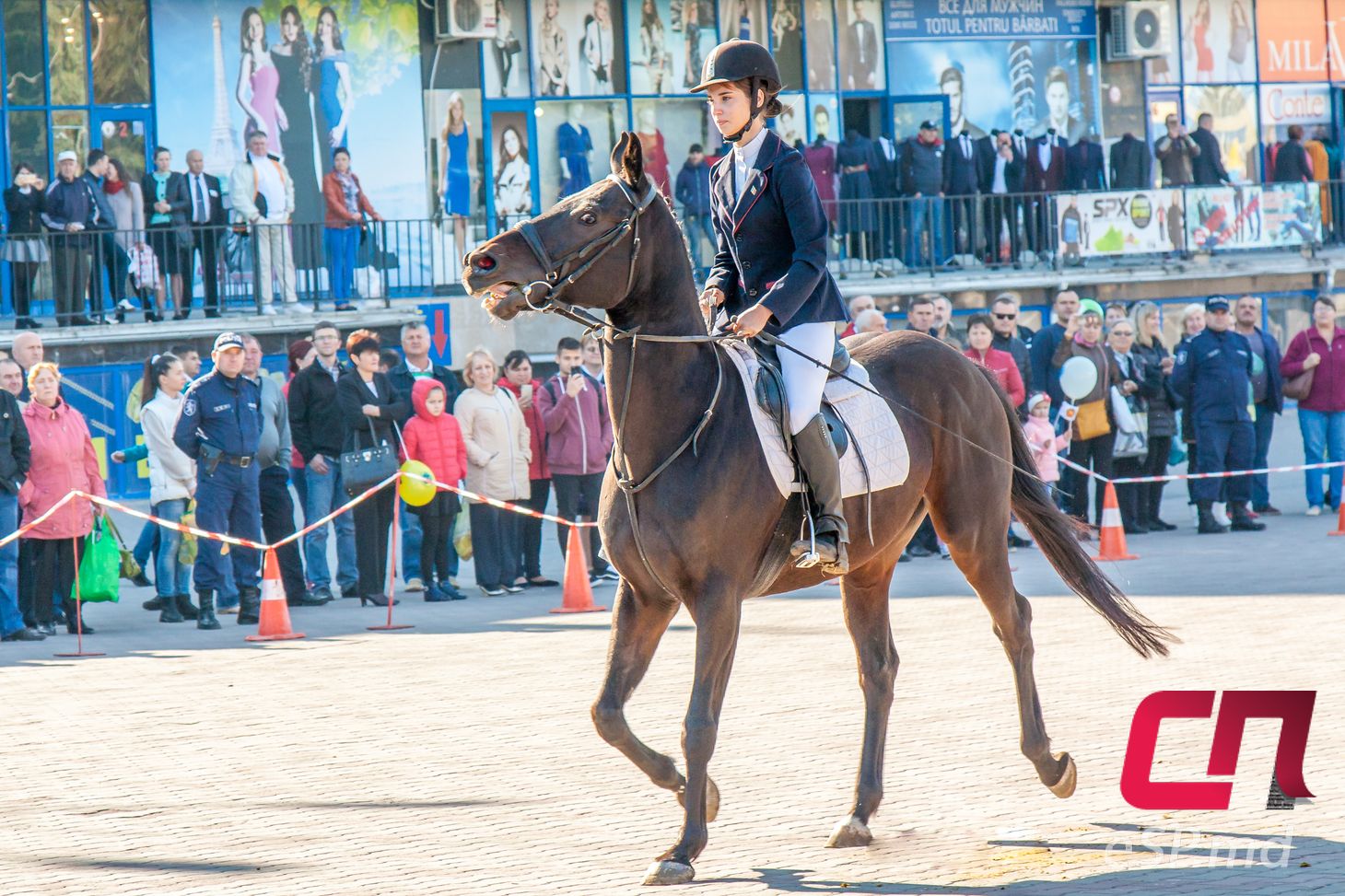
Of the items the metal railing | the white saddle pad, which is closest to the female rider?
the white saddle pad

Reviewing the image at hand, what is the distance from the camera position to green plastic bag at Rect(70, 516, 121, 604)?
570 inches

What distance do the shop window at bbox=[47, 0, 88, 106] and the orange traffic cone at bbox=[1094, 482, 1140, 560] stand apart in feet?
51.4

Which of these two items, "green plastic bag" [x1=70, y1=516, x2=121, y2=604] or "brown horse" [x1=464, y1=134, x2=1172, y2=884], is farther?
"green plastic bag" [x1=70, y1=516, x2=121, y2=604]

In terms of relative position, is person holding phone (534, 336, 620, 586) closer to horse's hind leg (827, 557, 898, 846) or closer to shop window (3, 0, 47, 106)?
horse's hind leg (827, 557, 898, 846)

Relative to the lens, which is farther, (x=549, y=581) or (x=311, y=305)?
(x=311, y=305)

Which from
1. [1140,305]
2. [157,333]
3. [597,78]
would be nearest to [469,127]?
[597,78]

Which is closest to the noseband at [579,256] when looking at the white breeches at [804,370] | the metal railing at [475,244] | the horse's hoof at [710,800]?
the white breeches at [804,370]

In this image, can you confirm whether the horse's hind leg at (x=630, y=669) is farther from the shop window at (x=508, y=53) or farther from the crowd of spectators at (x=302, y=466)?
the shop window at (x=508, y=53)

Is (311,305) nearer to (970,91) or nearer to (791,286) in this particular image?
(970,91)

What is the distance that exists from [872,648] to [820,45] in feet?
80.7

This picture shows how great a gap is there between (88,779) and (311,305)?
625 inches

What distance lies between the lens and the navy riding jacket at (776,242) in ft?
23.9

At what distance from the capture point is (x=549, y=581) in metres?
17.1

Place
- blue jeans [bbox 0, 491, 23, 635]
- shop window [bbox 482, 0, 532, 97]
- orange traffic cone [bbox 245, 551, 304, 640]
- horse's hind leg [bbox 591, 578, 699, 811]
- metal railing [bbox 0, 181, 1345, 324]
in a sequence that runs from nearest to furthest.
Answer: horse's hind leg [bbox 591, 578, 699, 811]
orange traffic cone [bbox 245, 551, 304, 640]
blue jeans [bbox 0, 491, 23, 635]
metal railing [bbox 0, 181, 1345, 324]
shop window [bbox 482, 0, 532, 97]
